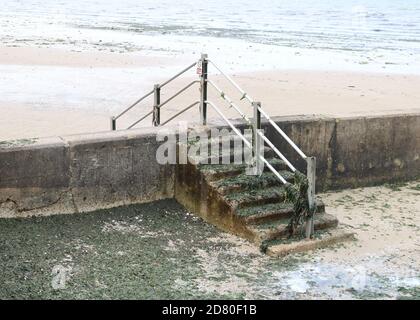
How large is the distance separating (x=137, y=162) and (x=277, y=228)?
1.94m

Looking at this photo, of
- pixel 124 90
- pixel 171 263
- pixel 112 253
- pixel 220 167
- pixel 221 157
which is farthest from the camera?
pixel 124 90

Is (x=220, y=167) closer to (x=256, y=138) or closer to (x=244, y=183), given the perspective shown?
(x=244, y=183)

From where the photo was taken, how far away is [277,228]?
278 inches

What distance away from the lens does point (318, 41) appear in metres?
34.3

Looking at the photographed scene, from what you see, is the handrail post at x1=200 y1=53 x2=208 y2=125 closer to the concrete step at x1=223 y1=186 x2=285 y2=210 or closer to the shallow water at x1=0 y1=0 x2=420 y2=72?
the concrete step at x1=223 y1=186 x2=285 y2=210

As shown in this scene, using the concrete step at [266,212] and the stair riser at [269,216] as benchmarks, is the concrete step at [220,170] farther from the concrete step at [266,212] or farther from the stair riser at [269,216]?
the stair riser at [269,216]

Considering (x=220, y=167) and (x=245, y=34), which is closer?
(x=220, y=167)

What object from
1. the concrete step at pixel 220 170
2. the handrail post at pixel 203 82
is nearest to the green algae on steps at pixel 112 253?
the concrete step at pixel 220 170

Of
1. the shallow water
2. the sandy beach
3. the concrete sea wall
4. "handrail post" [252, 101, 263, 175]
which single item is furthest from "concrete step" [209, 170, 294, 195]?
the shallow water

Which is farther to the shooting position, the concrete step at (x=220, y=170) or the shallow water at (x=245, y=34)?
the shallow water at (x=245, y=34)

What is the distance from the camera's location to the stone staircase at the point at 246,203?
7.04m

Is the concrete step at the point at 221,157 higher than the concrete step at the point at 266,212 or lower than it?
higher

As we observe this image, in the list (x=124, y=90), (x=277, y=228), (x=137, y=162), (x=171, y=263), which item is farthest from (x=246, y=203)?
(x=124, y=90)

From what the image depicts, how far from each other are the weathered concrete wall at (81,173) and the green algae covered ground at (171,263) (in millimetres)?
162
